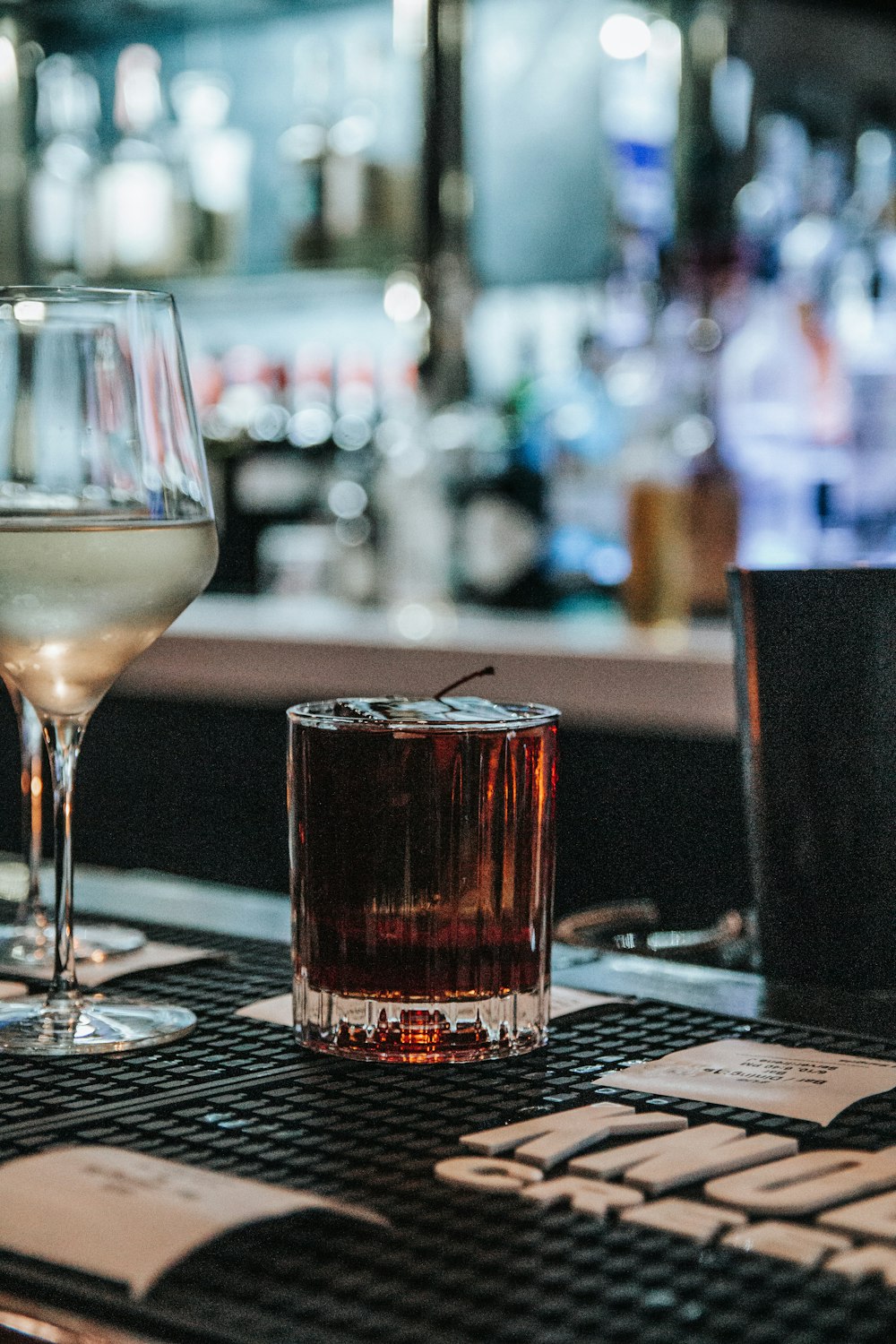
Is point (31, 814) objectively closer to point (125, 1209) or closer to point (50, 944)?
point (50, 944)

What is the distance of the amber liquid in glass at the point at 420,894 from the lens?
58 centimetres

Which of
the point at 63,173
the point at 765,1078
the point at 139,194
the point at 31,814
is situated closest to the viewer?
the point at 765,1078

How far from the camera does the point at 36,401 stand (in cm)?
64

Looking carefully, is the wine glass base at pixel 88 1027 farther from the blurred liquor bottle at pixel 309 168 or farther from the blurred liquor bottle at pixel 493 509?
the blurred liquor bottle at pixel 309 168

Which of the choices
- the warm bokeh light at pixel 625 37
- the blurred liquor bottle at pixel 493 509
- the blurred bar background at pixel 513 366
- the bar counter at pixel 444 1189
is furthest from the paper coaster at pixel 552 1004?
the warm bokeh light at pixel 625 37

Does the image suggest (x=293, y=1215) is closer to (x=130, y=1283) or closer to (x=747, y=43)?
(x=130, y=1283)

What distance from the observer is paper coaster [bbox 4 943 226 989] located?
0.72 metres

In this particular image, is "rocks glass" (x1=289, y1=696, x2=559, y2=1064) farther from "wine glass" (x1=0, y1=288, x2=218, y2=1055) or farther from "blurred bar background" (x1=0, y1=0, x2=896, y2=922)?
"blurred bar background" (x1=0, y1=0, x2=896, y2=922)

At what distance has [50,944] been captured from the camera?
78 centimetres

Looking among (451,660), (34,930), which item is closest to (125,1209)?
(34,930)

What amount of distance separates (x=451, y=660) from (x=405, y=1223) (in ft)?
5.49

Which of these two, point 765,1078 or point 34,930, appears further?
point 34,930

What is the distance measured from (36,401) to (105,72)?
2693 mm

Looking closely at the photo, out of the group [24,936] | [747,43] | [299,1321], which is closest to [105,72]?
[747,43]
